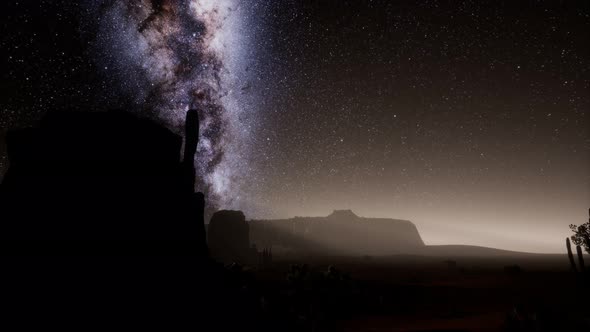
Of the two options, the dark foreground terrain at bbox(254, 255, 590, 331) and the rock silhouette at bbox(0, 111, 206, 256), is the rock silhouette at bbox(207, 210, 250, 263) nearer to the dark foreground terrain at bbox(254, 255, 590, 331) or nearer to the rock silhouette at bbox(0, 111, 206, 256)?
the dark foreground terrain at bbox(254, 255, 590, 331)

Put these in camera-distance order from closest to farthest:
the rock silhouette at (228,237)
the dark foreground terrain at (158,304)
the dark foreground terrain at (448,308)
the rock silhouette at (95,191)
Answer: the dark foreground terrain at (158,304)
the rock silhouette at (95,191)
the dark foreground terrain at (448,308)
the rock silhouette at (228,237)

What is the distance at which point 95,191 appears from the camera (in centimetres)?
1437

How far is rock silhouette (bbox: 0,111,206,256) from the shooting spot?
13.6 meters

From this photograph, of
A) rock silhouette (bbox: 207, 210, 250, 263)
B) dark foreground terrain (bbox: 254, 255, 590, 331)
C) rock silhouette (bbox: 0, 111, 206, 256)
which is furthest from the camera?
rock silhouette (bbox: 207, 210, 250, 263)

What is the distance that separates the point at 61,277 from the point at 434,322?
20539mm

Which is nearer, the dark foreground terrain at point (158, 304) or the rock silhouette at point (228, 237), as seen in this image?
the dark foreground terrain at point (158, 304)

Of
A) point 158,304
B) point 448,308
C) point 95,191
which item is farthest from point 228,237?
point 158,304

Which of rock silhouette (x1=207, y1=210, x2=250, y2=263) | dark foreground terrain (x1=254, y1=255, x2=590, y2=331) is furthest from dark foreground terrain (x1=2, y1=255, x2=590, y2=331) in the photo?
rock silhouette (x1=207, y1=210, x2=250, y2=263)

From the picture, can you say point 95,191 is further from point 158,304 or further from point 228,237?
point 228,237

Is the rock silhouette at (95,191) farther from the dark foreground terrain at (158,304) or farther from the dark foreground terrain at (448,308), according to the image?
the dark foreground terrain at (448,308)

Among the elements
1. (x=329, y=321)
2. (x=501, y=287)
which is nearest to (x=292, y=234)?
(x=501, y=287)

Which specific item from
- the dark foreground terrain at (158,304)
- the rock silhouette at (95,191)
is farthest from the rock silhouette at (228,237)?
the rock silhouette at (95,191)

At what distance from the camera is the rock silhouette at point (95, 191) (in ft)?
44.5

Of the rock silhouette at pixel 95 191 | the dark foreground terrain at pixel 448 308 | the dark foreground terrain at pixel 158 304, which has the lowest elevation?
the dark foreground terrain at pixel 448 308
